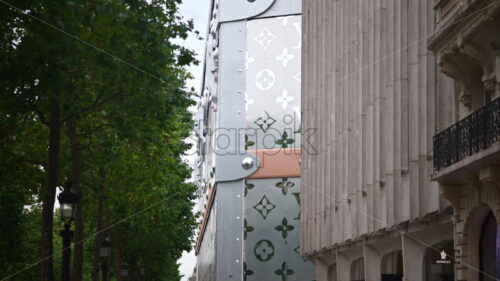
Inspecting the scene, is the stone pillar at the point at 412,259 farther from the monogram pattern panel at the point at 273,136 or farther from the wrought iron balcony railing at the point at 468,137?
the monogram pattern panel at the point at 273,136

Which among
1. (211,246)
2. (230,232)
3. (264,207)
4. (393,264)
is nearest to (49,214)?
(393,264)

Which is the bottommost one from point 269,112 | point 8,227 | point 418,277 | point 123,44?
point 418,277

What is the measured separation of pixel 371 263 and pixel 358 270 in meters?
9.00

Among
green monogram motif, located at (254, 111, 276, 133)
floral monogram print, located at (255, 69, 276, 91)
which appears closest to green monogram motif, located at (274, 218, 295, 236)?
green monogram motif, located at (254, 111, 276, 133)

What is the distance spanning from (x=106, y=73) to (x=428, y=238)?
11.1m

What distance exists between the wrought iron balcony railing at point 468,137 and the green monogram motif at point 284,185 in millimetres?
35992

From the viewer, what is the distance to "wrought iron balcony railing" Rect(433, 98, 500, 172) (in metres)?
17.3

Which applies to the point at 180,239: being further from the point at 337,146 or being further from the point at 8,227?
the point at 337,146

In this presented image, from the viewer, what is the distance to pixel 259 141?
5756 cm

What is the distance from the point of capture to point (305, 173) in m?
48.9

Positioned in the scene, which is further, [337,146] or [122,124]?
[337,146]

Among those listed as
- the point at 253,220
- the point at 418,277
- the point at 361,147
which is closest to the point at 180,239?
the point at 253,220

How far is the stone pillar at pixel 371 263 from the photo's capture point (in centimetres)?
3384

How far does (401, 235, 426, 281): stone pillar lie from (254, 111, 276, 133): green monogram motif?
29.4 meters
